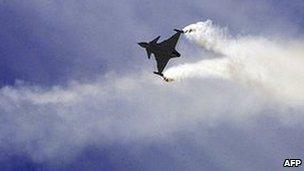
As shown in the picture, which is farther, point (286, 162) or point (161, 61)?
point (161, 61)

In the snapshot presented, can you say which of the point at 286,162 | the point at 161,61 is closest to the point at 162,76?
the point at 161,61

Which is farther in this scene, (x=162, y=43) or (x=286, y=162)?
(x=162, y=43)

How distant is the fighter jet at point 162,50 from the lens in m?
184

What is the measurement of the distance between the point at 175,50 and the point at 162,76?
8365 mm

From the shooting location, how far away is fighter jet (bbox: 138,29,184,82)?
18400 centimetres

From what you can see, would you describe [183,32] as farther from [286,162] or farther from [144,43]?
[286,162]

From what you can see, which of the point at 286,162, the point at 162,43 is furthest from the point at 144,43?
the point at 286,162

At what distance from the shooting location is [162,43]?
185 metres

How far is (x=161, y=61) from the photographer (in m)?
188

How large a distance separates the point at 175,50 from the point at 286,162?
4426 centimetres

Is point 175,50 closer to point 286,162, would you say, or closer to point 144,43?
point 144,43

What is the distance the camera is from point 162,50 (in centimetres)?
18575

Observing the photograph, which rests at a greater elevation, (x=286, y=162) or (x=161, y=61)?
(x=161, y=61)

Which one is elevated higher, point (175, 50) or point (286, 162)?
point (175, 50)
